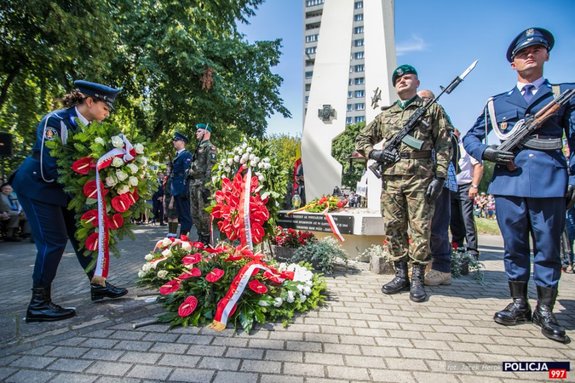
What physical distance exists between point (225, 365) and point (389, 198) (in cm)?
252

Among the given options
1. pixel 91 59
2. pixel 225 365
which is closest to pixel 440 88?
pixel 225 365

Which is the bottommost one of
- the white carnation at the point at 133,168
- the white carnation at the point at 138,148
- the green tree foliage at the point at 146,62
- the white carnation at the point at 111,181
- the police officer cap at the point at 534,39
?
the white carnation at the point at 111,181

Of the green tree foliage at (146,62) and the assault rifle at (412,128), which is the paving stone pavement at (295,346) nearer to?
the assault rifle at (412,128)

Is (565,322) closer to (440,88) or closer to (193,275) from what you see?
(440,88)

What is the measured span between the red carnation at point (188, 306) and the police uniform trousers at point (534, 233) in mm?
2841

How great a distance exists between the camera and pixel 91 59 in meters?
8.67

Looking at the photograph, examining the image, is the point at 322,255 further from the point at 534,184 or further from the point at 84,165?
the point at 84,165

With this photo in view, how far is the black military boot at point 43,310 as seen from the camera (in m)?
2.83

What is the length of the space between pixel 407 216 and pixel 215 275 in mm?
2237

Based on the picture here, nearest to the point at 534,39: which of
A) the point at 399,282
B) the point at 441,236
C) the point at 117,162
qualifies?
the point at 441,236

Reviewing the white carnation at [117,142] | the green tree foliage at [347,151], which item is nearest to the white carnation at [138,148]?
the white carnation at [117,142]

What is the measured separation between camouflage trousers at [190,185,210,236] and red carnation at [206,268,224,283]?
9.78ft

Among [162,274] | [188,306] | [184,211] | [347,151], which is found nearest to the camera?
[188,306]

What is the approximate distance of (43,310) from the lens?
9.38 ft
